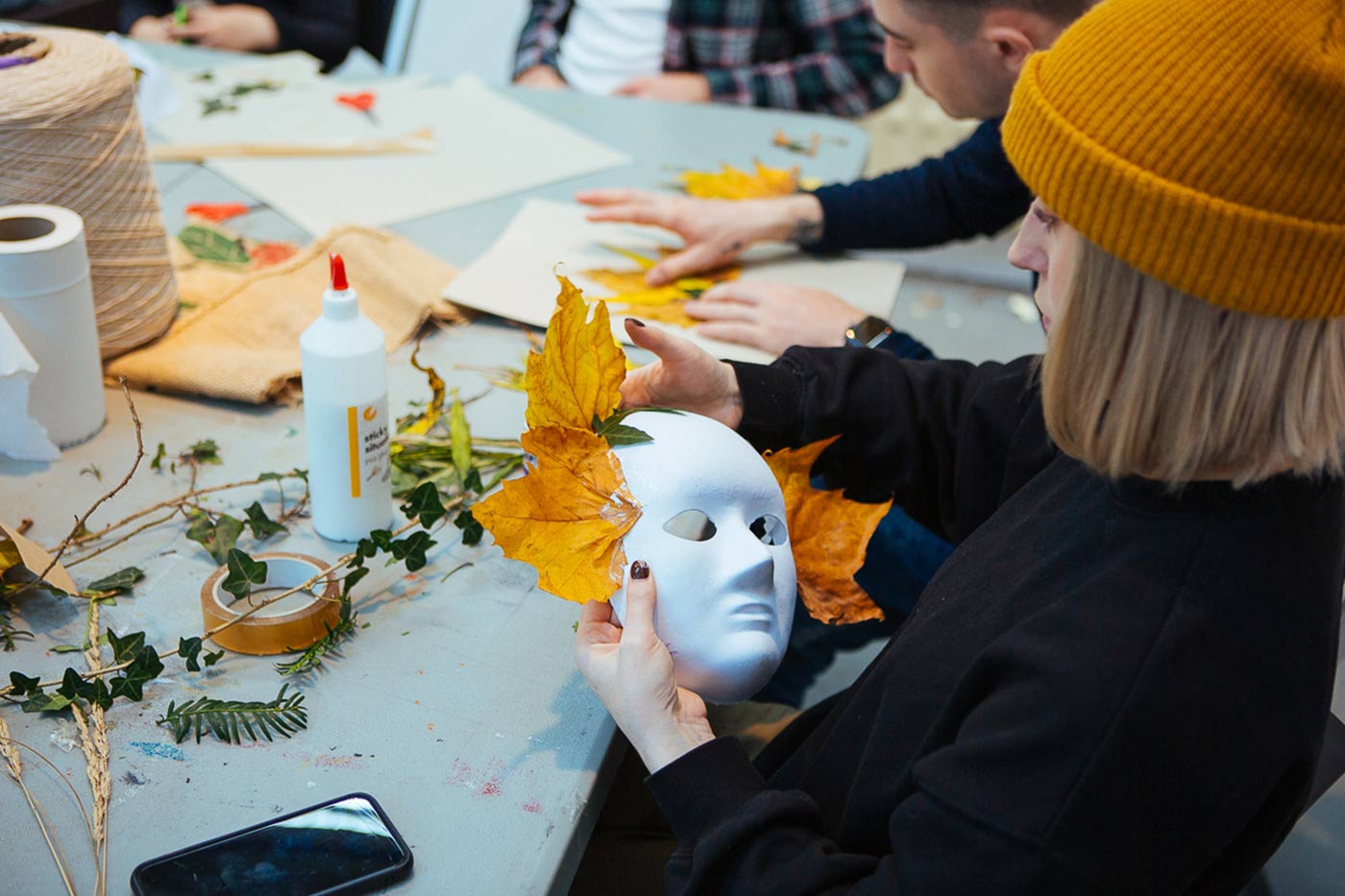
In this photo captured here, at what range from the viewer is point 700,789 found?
0.79 metres

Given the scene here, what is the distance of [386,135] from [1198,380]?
4.99ft

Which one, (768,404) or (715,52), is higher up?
(768,404)

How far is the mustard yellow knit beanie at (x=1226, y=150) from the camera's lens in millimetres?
620

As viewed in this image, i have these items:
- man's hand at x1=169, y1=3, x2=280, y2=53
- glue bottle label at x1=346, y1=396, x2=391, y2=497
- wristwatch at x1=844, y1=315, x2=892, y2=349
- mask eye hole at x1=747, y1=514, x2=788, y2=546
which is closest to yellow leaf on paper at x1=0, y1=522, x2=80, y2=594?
glue bottle label at x1=346, y1=396, x2=391, y2=497

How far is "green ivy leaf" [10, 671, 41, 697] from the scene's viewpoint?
2.71 ft

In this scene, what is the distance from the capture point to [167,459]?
1.14 m

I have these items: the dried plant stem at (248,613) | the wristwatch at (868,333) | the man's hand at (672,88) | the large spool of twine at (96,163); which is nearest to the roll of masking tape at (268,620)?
the dried plant stem at (248,613)

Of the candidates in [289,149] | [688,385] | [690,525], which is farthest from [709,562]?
[289,149]

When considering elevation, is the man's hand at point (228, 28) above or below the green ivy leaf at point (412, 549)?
below

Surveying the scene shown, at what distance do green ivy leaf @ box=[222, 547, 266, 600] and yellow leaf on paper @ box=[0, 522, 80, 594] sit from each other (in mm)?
132

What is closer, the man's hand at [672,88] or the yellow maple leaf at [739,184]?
the yellow maple leaf at [739,184]

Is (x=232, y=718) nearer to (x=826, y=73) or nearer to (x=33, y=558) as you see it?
(x=33, y=558)

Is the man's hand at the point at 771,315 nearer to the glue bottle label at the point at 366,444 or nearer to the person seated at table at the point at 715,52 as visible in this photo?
the glue bottle label at the point at 366,444

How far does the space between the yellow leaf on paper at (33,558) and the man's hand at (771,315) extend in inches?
29.8
